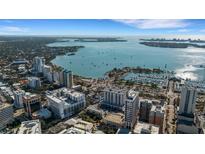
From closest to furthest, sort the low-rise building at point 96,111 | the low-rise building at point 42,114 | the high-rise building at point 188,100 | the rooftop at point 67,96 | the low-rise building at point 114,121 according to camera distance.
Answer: the low-rise building at point 114,121
the high-rise building at point 188,100
the low-rise building at point 42,114
the low-rise building at point 96,111
the rooftop at point 67,96

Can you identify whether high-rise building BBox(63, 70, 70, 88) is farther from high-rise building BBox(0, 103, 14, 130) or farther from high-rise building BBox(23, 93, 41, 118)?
high-rise building BBox(0, 103, 14, 130)

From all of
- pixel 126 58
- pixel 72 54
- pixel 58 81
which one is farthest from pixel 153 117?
pixel 72 54

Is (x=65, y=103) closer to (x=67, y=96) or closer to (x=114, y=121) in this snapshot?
(x=67, y=96)

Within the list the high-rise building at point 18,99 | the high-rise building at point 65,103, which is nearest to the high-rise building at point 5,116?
the high-rise building at point 18,99

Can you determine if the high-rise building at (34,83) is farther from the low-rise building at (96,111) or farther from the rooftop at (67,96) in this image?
the low-rise building at (96,111)

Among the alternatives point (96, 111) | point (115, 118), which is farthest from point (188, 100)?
point (96, 111)
